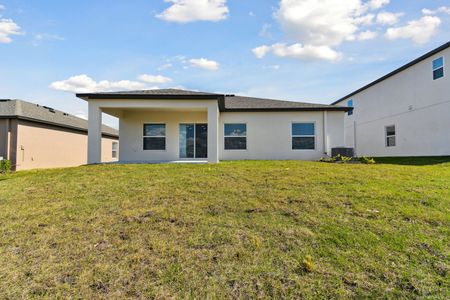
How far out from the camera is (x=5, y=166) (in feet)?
42.5

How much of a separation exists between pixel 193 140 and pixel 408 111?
12.8 metres

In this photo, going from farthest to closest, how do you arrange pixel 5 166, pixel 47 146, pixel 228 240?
1. pixel 47 146
2. pixel 5 166
3. pixel 228 240

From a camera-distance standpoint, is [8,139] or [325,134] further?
[8,139]

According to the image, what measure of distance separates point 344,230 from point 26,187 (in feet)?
25.0

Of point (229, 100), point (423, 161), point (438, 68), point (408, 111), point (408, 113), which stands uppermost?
point (438, 68)

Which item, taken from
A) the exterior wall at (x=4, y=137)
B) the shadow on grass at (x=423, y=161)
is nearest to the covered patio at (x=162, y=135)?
the exterior wall at (x=4, y=137)

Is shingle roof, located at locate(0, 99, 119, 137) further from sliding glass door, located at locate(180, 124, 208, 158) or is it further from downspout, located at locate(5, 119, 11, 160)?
sliding glass door, located at locate(180, 124, 208, 158)

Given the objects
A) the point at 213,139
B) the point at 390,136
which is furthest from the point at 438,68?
the point at 213,139

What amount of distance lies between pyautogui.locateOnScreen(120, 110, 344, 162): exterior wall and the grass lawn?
22.8ft

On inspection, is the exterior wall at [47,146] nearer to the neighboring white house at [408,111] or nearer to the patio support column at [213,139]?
the patio support column at [213,139]

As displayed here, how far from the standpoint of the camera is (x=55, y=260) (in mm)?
3514

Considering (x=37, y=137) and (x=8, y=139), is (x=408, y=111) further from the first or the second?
(x=8, y=139)

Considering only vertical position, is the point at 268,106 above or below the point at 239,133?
above

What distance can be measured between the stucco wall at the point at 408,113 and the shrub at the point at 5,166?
21520 millimetres
